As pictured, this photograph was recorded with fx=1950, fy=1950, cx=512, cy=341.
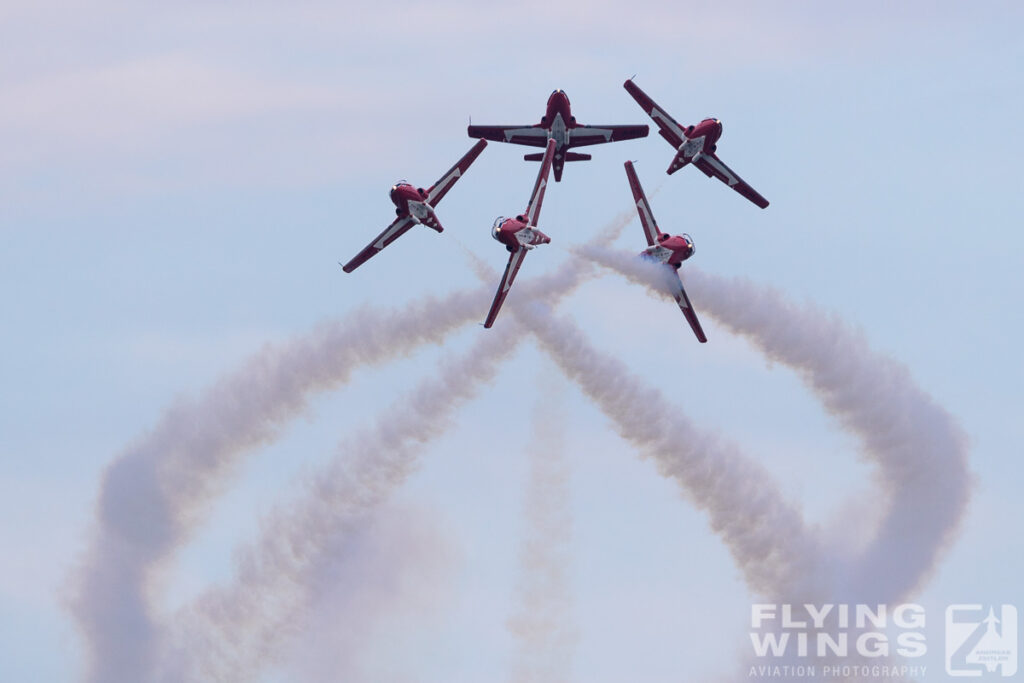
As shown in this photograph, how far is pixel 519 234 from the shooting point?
8694cm

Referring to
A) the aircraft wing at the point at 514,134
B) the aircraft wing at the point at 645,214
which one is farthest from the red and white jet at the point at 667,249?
the aircraft wing at the point at 514,134

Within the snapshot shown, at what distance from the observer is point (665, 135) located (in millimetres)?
90812

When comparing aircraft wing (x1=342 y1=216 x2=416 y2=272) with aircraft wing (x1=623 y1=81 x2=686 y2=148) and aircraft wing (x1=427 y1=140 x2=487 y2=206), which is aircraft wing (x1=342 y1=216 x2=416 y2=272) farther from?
aircraft wing (x1=623 y1=81 x2=686 y2=148)

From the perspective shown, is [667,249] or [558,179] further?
[558,179]

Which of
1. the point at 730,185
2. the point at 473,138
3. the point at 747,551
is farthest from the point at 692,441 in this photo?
the point at 473,138

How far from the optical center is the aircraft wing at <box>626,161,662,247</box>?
89062 mm

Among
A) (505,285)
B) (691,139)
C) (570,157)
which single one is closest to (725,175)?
(691,139)

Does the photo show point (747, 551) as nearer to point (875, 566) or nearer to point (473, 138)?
point (875, 566)

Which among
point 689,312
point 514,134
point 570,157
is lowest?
point 689,312

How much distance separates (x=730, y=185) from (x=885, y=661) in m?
23.3

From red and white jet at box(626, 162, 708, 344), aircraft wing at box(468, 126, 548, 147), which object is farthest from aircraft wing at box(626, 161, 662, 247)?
→ aircraft wing at box(468, 126, 548, 147)

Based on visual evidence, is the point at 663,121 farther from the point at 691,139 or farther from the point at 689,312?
the point at 689,312

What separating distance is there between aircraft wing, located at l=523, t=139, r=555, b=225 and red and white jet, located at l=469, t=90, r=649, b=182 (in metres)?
1.77

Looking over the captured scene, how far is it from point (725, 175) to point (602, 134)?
265 inches
